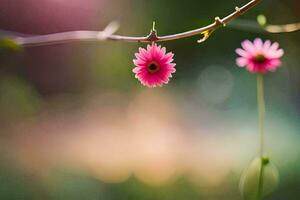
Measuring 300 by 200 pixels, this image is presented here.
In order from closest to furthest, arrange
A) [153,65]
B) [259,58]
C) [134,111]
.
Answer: [153,65] < [259,58] < [134,111]

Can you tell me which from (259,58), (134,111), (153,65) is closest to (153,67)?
(153,65)

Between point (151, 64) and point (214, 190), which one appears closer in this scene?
point (151, 64)

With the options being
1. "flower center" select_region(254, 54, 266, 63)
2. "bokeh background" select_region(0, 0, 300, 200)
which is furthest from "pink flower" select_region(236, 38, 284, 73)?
"bokeh background" select_region(0, 0, 300, 200)

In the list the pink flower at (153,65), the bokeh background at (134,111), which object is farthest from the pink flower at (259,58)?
the bokeh background at (134,111)

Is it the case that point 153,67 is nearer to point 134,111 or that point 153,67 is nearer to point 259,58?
point 259,58

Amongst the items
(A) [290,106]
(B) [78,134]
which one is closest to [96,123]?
(B) [78,134]

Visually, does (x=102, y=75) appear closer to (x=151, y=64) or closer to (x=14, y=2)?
(x=14, y=2)
